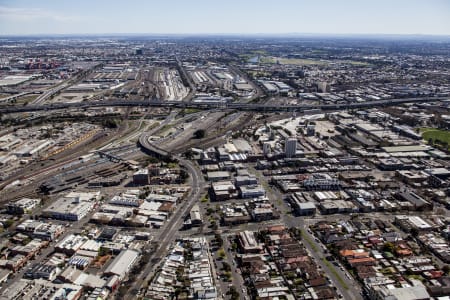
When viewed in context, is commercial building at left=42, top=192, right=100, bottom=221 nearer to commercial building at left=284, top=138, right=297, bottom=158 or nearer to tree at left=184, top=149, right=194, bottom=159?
tree at left=184, top=149, right=194, bottom=159

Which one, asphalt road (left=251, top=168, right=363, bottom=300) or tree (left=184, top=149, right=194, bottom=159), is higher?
tree (left=184, top=149, right=194, bottom=159)

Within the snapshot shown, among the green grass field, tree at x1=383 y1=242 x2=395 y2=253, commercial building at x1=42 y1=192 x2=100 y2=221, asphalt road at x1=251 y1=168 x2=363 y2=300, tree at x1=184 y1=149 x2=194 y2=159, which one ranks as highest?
the green grass field

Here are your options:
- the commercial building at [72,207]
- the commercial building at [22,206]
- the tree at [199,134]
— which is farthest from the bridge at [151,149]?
the commercial building at [22,206]

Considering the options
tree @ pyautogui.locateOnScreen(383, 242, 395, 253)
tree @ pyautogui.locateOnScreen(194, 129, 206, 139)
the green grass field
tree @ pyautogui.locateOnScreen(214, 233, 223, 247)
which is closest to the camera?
tree @ pyautogui.locateOnScreen(383, 242, 395, 253)

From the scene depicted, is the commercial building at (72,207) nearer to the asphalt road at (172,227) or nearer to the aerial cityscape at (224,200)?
the aerial cityscape at (224,200)

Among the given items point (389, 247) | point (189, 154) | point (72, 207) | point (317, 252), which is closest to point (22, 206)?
point (72, 207)

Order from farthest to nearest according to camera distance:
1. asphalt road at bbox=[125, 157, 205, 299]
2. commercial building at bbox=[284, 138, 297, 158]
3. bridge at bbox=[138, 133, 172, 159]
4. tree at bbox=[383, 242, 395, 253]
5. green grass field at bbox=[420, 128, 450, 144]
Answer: green grass field at bbox=[420, 128, 450, 144]
bridge at bbox=[138, 133, 172, 159]
commercial building at bbox=[284, 138, 297, 158]
tree at bbox=[383, 242, 395, 253]
asphalt road at bbox=[125, 157, 205, 299]

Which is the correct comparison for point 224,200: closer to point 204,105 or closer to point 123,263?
point 123,263

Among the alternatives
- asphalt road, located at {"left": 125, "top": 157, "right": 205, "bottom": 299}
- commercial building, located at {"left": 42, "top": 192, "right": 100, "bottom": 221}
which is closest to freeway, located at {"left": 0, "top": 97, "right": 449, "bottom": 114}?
asphalt road, located at {"left": 125, "top": 157, "right": 205, "bottom": 299}
